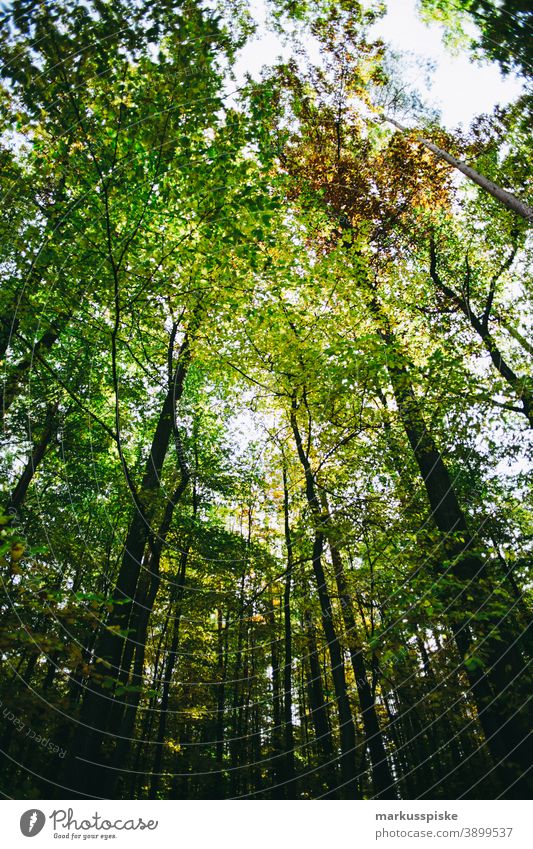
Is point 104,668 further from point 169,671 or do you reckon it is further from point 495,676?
point 169,671

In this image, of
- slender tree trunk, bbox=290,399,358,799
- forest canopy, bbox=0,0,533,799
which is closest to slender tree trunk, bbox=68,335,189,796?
forest canopy, bbox=0,0,533,799

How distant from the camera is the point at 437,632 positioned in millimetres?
6578

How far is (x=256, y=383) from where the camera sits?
36.3 feet

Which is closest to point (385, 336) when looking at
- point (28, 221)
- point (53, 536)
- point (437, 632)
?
point (437, 632)

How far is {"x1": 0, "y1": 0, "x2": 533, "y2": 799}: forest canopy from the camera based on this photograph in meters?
6.71

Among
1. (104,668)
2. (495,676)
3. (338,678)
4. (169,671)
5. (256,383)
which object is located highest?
(256,383)

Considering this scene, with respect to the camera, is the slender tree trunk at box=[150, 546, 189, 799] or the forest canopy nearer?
the forest canopy

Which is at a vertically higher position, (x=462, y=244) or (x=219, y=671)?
(x=462, y=244)

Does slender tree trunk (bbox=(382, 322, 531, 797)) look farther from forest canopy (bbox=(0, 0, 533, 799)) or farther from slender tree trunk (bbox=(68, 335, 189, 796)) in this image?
slender tree trunk (bbox=(68, 335, 189, 796))

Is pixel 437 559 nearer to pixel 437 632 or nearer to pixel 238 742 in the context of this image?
pixel 437 632

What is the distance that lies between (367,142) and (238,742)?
30171 millimetres

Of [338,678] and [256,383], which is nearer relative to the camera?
[338,678]

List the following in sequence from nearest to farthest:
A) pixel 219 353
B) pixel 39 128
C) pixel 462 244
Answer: pixel 39 128
pixel 219 353
pixel 462 244

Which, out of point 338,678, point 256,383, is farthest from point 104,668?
point 256,383
